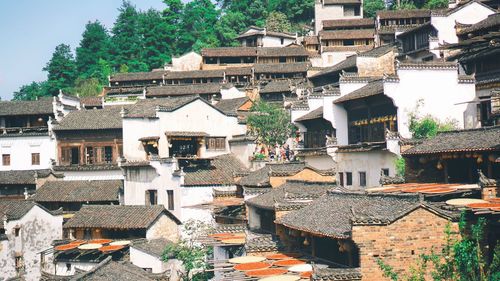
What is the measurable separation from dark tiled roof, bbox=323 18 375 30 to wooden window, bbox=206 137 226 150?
32.0m

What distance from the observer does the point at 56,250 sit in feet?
122

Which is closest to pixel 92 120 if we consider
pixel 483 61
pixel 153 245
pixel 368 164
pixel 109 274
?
pixel 153 245

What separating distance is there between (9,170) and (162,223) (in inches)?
753

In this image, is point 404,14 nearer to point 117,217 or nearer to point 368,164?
point 368,164

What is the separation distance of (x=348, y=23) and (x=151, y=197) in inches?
1557

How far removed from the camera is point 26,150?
51.3m

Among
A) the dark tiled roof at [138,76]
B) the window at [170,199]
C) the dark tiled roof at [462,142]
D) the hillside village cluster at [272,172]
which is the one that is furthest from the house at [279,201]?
the dark tiled roof at [138,76]

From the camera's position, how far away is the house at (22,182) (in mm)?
47906

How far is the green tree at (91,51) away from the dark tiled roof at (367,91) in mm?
53144

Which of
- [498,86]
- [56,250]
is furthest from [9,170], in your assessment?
[498,86]

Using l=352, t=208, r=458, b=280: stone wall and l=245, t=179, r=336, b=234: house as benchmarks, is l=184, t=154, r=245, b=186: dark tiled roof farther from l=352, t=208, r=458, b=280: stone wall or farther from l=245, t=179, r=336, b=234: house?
l=352, t=208, r=458, b=280: stone wall

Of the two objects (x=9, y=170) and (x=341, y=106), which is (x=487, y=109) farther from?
(x=9, y=170)

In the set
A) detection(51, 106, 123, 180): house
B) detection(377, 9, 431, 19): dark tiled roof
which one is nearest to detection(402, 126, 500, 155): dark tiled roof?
detection(51, 106, 123, 180): house

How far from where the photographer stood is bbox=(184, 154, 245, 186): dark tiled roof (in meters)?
41.6
